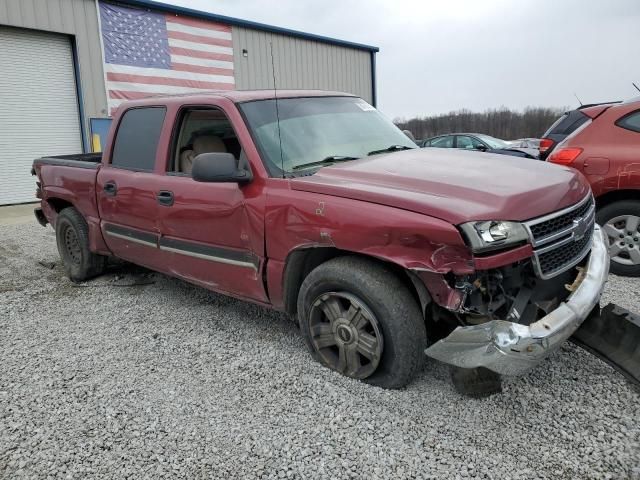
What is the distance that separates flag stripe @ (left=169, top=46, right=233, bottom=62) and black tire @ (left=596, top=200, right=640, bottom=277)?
12646 mm

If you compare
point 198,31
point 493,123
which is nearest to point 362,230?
point 198,31

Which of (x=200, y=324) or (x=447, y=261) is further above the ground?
(x=447, y=261)

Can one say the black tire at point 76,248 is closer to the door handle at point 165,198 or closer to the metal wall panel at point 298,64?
the door handle at point 165,198

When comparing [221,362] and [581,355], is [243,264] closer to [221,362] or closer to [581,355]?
[221,362]

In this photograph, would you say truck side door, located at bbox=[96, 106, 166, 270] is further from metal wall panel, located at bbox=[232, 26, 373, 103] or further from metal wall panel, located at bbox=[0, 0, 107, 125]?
metal wall panel, located at bbox=[232, 26, 373, 103]

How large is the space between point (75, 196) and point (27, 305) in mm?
1143

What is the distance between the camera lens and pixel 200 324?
4.04 metres

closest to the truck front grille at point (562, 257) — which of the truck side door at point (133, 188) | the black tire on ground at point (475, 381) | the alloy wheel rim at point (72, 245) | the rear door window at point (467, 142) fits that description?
the black tire on ground at point (475, 381)

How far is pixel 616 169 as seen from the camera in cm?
473

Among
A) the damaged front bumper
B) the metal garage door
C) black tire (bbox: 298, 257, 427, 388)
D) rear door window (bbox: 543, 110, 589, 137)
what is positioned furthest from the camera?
the metal garage door

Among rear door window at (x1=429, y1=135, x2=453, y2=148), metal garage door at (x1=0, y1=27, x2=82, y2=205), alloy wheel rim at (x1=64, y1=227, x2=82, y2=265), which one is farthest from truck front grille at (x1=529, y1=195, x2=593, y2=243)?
rear door window at (x1=429, y1=135, x2=453, y2=148)

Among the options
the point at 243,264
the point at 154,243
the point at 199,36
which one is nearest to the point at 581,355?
the point at 243,264

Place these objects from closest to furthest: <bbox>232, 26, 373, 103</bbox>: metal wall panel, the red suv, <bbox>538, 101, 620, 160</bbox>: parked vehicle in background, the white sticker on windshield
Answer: the white sticker on windshield, the red suv, <bbox>538, 101, 620, 160</bbox>: parked vehicle in background, <bbox>232, 26, 373, 103</bbox>: metal wall panel

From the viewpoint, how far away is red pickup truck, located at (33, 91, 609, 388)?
2.46m
